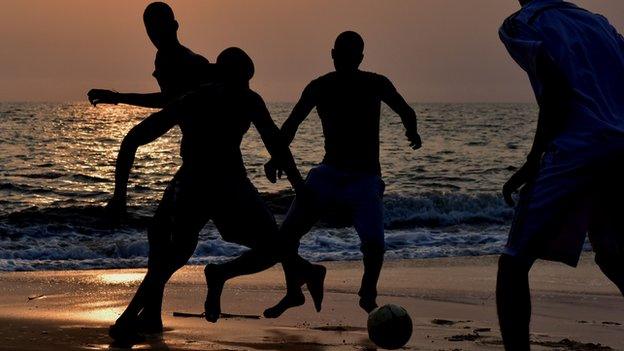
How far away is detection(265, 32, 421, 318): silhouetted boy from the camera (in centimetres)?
852

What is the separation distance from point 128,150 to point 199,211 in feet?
2.35

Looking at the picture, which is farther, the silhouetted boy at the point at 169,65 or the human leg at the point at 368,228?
the human leg at the point at 368,228

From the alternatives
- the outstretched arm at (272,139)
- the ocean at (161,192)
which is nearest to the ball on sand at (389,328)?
the outstretched arm at (272,139)

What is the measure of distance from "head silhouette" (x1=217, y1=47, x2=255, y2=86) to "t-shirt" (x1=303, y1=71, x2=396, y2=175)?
1.03m

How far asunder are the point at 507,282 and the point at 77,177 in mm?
27514

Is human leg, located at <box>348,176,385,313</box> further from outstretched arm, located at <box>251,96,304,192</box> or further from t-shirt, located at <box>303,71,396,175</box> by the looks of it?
outstretched arm, located at <box>251,96,304,192</box>

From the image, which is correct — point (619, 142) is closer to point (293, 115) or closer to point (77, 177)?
point (293, 115)

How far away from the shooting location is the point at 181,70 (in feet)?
26.5

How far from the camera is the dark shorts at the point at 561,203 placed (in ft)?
18.2

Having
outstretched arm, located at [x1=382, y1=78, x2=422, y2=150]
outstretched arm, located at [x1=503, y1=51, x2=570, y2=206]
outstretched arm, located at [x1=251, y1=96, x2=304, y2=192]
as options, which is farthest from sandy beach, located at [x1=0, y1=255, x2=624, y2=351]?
outstretched arm, located at [x1=503, y1=51, x2=570, y2=206]

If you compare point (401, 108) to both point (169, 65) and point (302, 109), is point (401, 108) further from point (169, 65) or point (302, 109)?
point (169, 65)

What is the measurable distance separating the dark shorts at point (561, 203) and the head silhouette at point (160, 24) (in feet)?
10.8

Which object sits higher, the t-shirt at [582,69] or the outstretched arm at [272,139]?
the t-shirt at [582,69]

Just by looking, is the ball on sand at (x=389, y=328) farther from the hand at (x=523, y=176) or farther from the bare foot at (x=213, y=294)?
the hand at (x=523, y=176)
